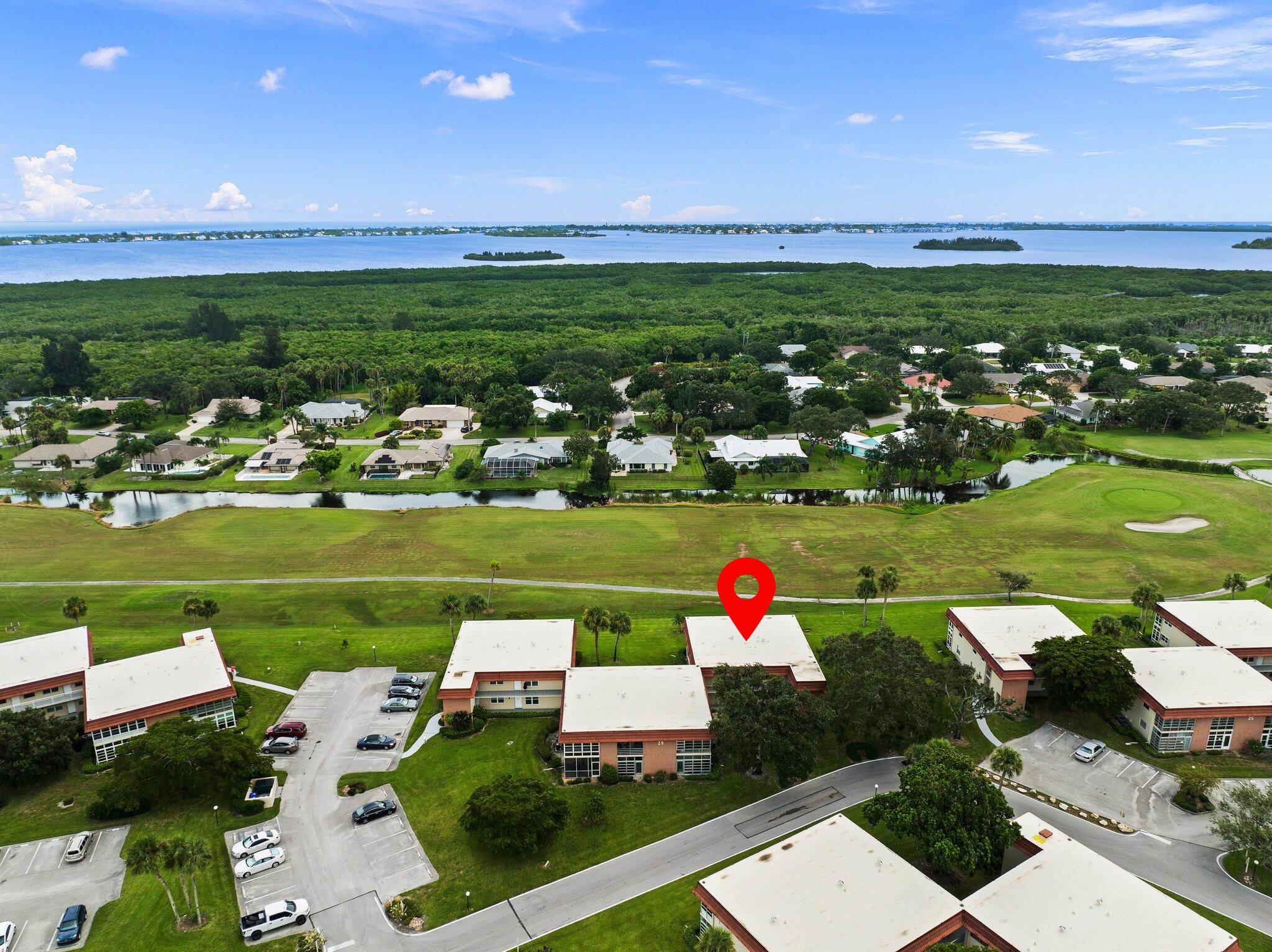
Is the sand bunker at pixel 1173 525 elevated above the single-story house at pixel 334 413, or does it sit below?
below

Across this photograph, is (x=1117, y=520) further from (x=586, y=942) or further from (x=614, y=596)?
(x=586, y=942)

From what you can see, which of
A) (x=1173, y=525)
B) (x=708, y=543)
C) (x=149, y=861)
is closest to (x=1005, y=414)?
(x=1173, y=525)

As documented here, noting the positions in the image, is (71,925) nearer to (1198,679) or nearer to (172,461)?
(1198,679)

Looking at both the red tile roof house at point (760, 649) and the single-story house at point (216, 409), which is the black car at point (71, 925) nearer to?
the red tile roof house at point (760, 649)

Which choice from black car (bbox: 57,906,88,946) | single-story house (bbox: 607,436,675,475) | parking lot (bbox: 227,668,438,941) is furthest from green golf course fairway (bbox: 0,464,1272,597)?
black car (bbox: 57,906,88,946)

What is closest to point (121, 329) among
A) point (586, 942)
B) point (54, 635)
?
point (54, 635)

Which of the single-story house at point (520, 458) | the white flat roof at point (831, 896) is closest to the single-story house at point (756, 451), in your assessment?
the single-story house at point (520, 458)
